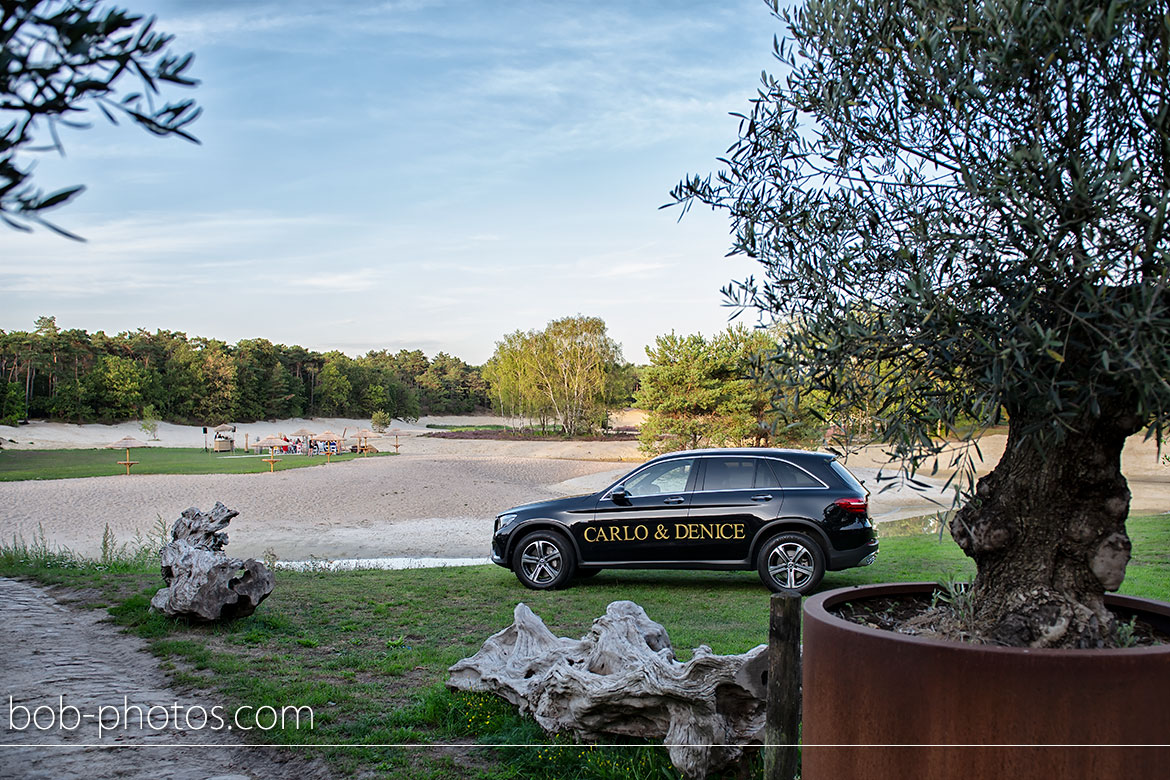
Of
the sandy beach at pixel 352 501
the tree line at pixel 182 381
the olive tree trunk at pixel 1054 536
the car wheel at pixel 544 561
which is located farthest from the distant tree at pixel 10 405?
the olive tree trunk at pixel 1054 536

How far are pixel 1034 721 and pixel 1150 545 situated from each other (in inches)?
520

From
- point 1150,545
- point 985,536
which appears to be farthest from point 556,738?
point 1150,545

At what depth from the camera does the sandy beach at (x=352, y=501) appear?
55.7ft

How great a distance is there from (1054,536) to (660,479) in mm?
7279

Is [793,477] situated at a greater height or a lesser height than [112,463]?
greater

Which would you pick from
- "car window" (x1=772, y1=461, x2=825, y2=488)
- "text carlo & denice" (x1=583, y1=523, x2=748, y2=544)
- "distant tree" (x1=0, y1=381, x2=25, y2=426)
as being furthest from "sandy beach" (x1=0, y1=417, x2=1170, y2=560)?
"distant tree" (x1=0, y1=381, x2=25, y2=426)

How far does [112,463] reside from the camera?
3856 centimetres

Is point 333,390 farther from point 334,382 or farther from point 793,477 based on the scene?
point 793,477

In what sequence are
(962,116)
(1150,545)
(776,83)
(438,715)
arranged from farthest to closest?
(1150,545), (438,715), (776,83), (962,116)

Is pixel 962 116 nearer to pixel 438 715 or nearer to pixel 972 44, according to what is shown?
pixel 972 44

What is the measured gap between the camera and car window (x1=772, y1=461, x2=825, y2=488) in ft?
31.5

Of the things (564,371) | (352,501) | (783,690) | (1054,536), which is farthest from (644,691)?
(564,371)

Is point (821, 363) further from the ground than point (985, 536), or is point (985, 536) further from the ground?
point (821, 363)

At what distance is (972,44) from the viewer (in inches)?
106
